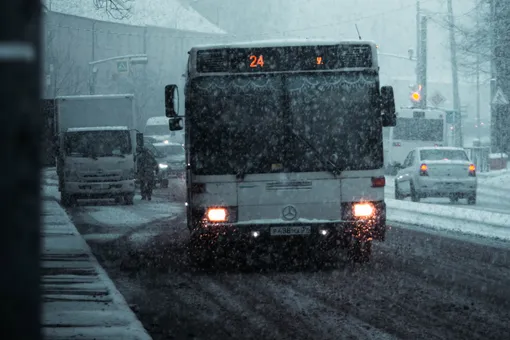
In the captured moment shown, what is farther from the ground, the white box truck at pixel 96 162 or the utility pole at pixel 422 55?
the utility pole at pixel 422 55

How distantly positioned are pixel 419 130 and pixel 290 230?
112 ft

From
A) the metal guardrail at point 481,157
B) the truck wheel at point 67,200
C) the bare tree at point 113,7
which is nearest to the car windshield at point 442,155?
the truck wheel at point 67,200

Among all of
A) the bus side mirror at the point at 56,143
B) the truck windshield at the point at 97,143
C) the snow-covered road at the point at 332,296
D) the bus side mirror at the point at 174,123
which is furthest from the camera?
the bus side mirror at the point at 56,143

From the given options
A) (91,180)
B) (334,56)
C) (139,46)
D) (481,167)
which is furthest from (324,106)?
(139,46)

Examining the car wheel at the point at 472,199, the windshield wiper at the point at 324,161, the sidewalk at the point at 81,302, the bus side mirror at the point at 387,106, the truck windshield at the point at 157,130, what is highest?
the truck windshield at the point at 157,130

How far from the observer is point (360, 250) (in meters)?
12.4

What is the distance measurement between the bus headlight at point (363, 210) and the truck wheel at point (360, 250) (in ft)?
1.65

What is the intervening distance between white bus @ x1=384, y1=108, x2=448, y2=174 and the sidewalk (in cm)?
3145

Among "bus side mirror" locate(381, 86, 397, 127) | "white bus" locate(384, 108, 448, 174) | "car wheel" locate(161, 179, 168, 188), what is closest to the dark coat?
"car wheel" locate(161, 179, 168, 188)

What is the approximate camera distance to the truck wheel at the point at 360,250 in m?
12.3

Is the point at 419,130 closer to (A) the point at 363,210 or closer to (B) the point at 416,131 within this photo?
(B) the point at 416,131

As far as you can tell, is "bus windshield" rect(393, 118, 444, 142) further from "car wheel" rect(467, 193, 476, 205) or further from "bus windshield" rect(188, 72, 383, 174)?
"bus windshield" rect(188, 72, 383, 174)

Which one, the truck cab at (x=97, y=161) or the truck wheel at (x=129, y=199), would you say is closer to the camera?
the truck cab at (x=97, y=161)

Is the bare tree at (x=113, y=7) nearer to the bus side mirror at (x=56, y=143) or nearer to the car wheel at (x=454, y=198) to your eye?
the bus side mirror at (x=56, y=143)
